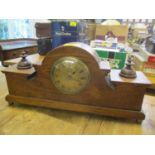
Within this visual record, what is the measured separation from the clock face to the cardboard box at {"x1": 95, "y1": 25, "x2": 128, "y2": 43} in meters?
0.91

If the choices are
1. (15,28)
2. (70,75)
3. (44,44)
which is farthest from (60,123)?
(15,28)

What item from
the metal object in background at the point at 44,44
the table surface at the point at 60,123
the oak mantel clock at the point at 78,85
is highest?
the metal object in background at the point at 44,44

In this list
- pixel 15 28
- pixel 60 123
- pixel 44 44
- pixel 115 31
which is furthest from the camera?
pixel 15 28

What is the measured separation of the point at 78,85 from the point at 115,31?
94 centimetres

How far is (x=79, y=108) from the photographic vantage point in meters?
0.87

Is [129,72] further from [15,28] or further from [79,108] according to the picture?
[15,28]

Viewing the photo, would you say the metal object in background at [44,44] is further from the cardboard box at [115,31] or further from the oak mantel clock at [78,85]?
the cardboard box at [115,31]

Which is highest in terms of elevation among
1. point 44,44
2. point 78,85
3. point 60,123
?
point 44,44

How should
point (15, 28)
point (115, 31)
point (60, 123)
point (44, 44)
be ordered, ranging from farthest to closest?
point (15, 28), point (115, 31), point (44, 44), point (60, 123)

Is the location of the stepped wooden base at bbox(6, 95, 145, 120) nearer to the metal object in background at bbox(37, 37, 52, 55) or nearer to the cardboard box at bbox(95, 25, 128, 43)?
the metal object in background at bbox(37, 37, 52, 55)

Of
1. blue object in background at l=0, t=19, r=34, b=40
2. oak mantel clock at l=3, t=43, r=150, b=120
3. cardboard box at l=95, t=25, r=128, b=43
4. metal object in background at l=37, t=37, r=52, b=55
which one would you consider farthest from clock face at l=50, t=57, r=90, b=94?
blue object in background at l=0, t=19, r=34, b=40

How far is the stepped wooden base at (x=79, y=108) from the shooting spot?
0.82m

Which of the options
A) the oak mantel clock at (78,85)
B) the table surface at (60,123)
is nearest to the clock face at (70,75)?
the oak mantel clock at (78,85)
